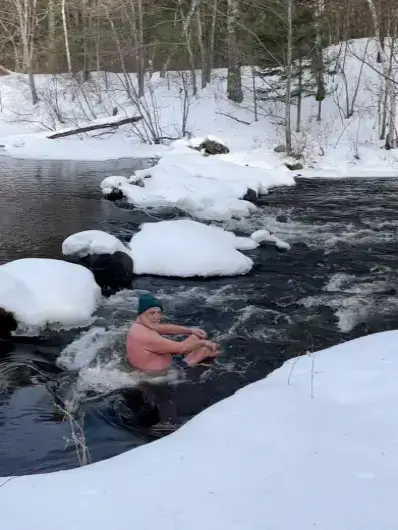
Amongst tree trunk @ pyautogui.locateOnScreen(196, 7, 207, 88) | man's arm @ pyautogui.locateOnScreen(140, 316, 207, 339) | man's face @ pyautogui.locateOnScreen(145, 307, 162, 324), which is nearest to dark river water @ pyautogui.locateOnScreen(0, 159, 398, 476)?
man's arm @ pyautogui.locateOnScreen(140, 316, 207, 339)

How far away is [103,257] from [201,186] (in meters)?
5.69

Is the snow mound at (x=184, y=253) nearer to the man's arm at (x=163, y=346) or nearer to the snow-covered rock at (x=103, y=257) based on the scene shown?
the snow-covered rock at (x=103, y=257)

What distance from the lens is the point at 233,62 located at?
83.6ft

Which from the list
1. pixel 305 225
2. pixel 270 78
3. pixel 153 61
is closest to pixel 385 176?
pixel 305 225

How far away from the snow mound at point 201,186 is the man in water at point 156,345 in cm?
648

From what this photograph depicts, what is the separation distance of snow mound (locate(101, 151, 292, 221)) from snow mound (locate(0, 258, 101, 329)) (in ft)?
17.2

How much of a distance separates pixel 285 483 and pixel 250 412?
915mm

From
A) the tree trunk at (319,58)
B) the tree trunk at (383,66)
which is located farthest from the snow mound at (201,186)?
the tree trunk at (319,58)

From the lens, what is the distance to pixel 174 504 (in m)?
2.68

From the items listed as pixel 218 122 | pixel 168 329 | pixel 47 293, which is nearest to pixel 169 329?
pixel 168 329

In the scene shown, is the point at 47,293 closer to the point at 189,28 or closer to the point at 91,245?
the point at 91,245

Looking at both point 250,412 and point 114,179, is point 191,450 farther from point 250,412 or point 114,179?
point 114,179

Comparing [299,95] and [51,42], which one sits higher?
[51,42]

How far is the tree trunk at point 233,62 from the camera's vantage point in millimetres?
23766
